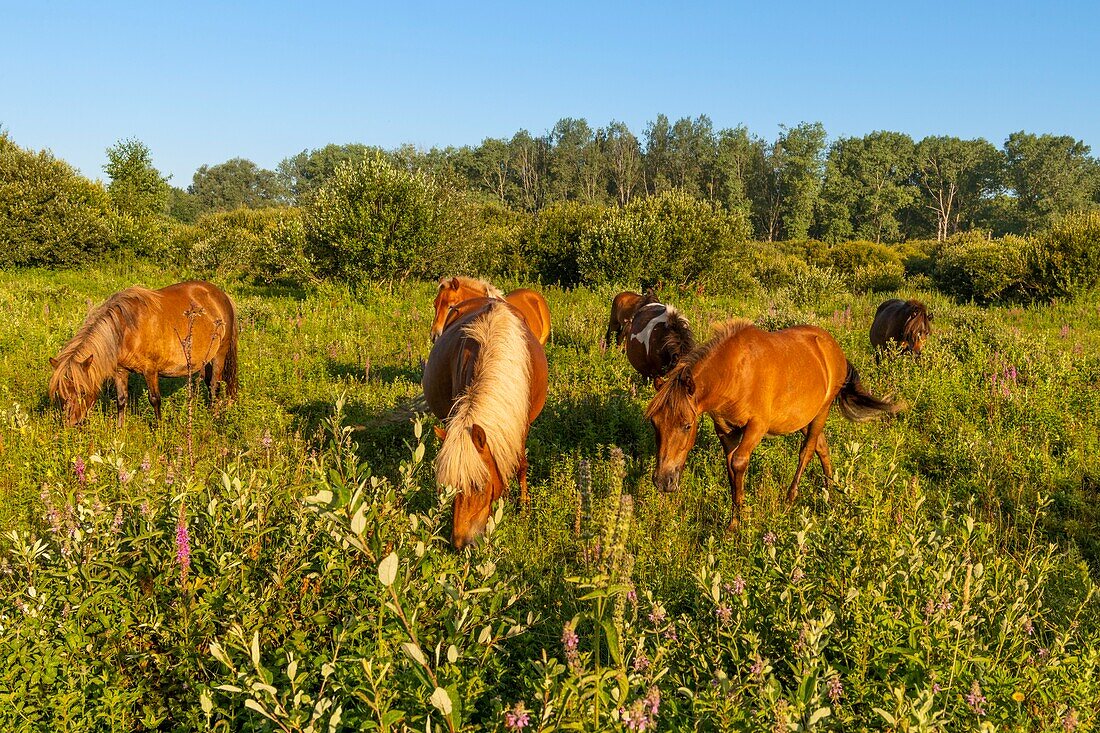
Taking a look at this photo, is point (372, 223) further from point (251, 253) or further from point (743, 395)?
point (743, 395)

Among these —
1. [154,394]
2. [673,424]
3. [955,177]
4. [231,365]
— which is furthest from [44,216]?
[955,177]

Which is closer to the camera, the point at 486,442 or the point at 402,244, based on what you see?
the point at 486,442

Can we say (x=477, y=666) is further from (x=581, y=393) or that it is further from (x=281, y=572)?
(x=581, y=393)

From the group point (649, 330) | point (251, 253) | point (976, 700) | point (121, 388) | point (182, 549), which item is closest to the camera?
point (976, 700)

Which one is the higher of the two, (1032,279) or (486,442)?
(1032,279)

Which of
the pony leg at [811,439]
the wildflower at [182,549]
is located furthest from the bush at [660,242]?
the wildflower at [182,549]

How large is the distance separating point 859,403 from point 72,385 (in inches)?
354

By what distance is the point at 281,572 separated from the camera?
9.36 ft

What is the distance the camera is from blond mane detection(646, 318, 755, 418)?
515 cm

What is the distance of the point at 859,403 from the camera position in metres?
6.88

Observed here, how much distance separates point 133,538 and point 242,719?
121 centimetres

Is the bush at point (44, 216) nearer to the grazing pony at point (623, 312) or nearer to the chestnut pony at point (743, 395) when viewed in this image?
the grazing pony at point (623, 312)

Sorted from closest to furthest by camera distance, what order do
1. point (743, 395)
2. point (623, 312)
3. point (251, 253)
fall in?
point (743, 395) < point (623, 312) < point (251, 253)

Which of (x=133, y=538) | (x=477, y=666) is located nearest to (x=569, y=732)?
(x=477, y=666)
